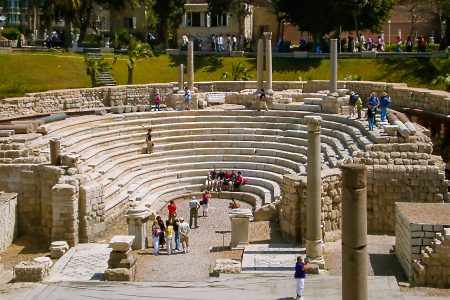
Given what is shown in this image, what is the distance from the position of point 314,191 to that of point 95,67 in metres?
31.4

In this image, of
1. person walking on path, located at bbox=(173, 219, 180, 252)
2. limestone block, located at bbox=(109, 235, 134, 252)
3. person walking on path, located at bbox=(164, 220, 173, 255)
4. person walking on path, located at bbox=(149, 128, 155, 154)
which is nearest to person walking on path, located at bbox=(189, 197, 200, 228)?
person walking on path, located at bbox=(173, 219, 180, 252)

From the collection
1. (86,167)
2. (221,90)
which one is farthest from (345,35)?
(86,167)

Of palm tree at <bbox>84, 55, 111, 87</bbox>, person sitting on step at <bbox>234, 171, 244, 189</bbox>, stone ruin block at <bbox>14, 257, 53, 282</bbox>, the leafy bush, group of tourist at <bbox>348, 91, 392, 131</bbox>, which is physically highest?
the leafy bush

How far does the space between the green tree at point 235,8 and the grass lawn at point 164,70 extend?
5827 mm

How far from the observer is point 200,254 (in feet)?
85.7

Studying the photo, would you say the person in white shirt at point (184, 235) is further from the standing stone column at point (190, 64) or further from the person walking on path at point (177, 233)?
the standing stone column at point (190, 64)

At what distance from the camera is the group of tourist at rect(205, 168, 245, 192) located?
1383 inches

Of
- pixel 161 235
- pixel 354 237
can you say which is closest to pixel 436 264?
pixel 161 235

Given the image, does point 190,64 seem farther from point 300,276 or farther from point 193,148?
point 300,276

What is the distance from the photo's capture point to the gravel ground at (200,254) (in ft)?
78.1

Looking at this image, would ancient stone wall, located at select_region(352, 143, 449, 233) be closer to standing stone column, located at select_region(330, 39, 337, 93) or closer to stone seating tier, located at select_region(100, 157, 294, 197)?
stone seating tier, located at select_region(100, 157, 294, 197)

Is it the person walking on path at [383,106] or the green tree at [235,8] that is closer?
the person walking on path at [383,106]

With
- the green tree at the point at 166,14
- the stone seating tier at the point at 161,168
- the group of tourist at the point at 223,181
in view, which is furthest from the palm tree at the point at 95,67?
the group of tourist at the point at 223,181

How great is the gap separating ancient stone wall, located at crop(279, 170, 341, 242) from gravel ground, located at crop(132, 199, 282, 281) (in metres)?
0.92
